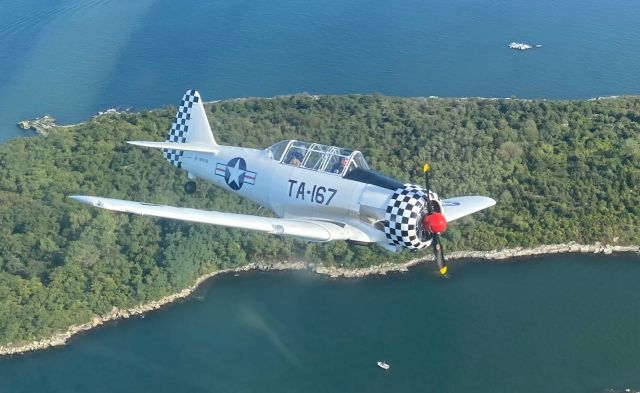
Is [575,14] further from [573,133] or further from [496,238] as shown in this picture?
[496,238]

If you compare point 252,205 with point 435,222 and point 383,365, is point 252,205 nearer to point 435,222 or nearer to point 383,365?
point 383,365

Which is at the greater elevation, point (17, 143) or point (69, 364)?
point (17, 143)

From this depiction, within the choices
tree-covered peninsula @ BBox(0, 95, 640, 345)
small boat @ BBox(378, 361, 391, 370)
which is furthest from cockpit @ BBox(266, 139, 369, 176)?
tree-covered peninsula @ BBox(0, 95, 640, 345)

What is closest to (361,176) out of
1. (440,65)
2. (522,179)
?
(522,179)

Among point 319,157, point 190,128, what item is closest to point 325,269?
point 190,128

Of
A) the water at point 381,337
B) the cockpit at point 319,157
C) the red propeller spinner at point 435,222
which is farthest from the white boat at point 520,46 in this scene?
the red propeller spinner at point 435,222

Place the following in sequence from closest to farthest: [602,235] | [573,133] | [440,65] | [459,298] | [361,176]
Answer: [361,176] → [459,298] → [602,235] → [573,133] → [440,65]

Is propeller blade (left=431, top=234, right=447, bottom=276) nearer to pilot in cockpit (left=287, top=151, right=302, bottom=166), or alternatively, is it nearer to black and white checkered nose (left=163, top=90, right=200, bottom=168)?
pilot in cockpit (left=287, top=151, right=302, bottom=166)

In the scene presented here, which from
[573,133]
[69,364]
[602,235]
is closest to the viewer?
[69,364]
